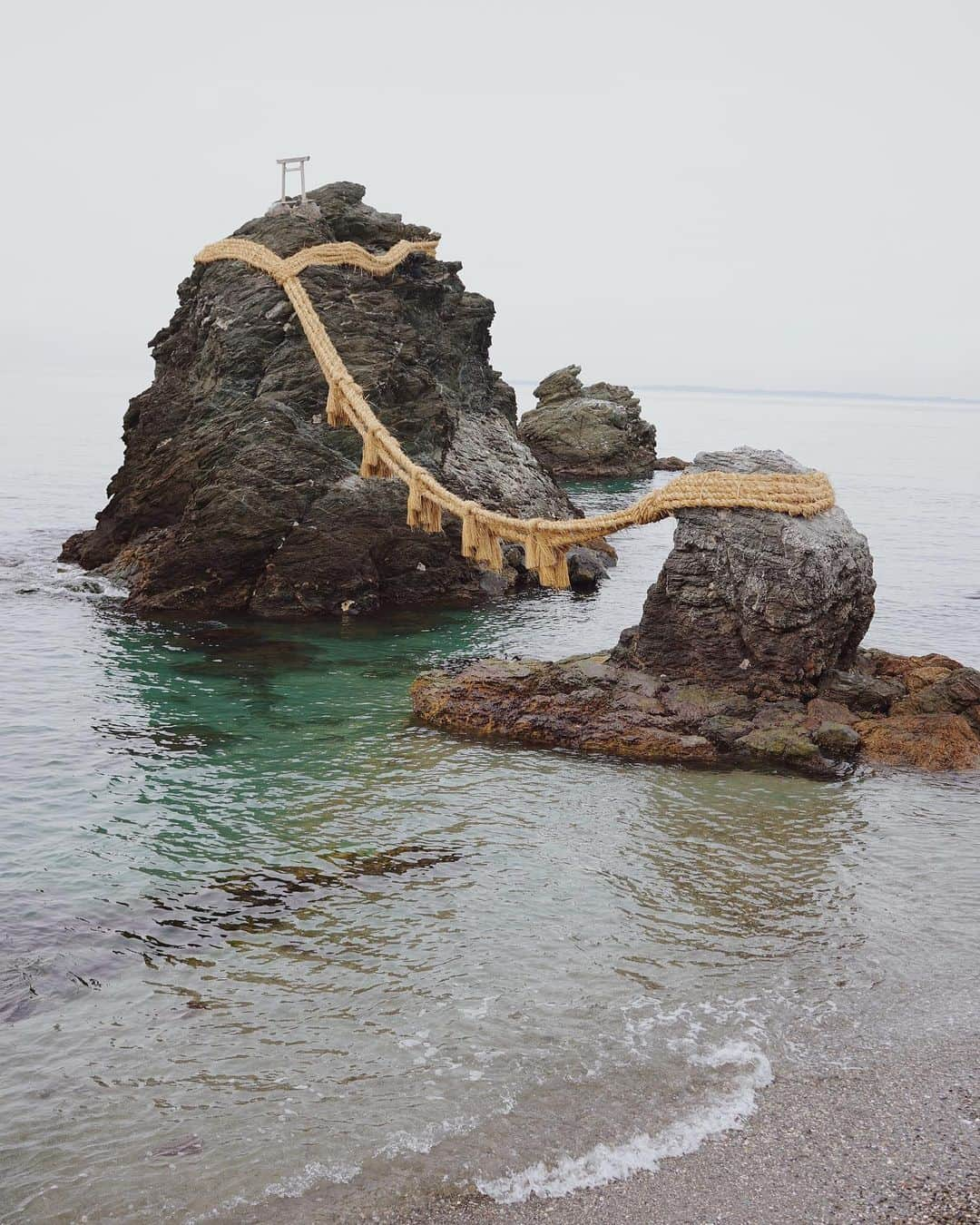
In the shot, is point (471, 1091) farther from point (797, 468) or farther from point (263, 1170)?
point (797, 468)

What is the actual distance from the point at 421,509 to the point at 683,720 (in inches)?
270

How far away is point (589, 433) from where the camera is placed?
52875 millimetres

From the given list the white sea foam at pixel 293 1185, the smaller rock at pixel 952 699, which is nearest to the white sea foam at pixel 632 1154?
the white sea foam at pixel 293 1185

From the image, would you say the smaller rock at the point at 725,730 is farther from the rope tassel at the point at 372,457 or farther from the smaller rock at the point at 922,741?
the rope tassel at the point at 372,457

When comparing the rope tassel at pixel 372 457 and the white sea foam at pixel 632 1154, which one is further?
the rope tassel at pixel 372 457

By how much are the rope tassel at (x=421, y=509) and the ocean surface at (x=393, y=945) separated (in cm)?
364

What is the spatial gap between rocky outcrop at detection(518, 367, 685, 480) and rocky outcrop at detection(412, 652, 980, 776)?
37.9m

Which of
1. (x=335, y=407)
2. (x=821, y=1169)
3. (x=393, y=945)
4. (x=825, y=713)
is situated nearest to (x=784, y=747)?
(x=825, y=713)

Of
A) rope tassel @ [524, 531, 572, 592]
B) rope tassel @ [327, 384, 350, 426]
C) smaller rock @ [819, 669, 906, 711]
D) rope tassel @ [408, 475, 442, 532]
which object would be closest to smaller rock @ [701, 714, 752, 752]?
smaller rock @ [819, 669, 906, 711]

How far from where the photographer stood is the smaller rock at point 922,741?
12.8 metres

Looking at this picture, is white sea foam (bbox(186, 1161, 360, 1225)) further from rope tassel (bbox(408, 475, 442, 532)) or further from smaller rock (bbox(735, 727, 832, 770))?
rope tassel (bbox(408, 475, 442, 532))

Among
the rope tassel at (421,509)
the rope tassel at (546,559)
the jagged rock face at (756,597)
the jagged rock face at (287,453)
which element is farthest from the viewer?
the jagged rock face at (287,453)

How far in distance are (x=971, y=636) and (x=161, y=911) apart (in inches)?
648

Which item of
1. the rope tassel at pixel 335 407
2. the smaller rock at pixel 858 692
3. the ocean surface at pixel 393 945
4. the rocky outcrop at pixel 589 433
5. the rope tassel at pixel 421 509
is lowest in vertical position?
the ocean surface at pixel 393 945
